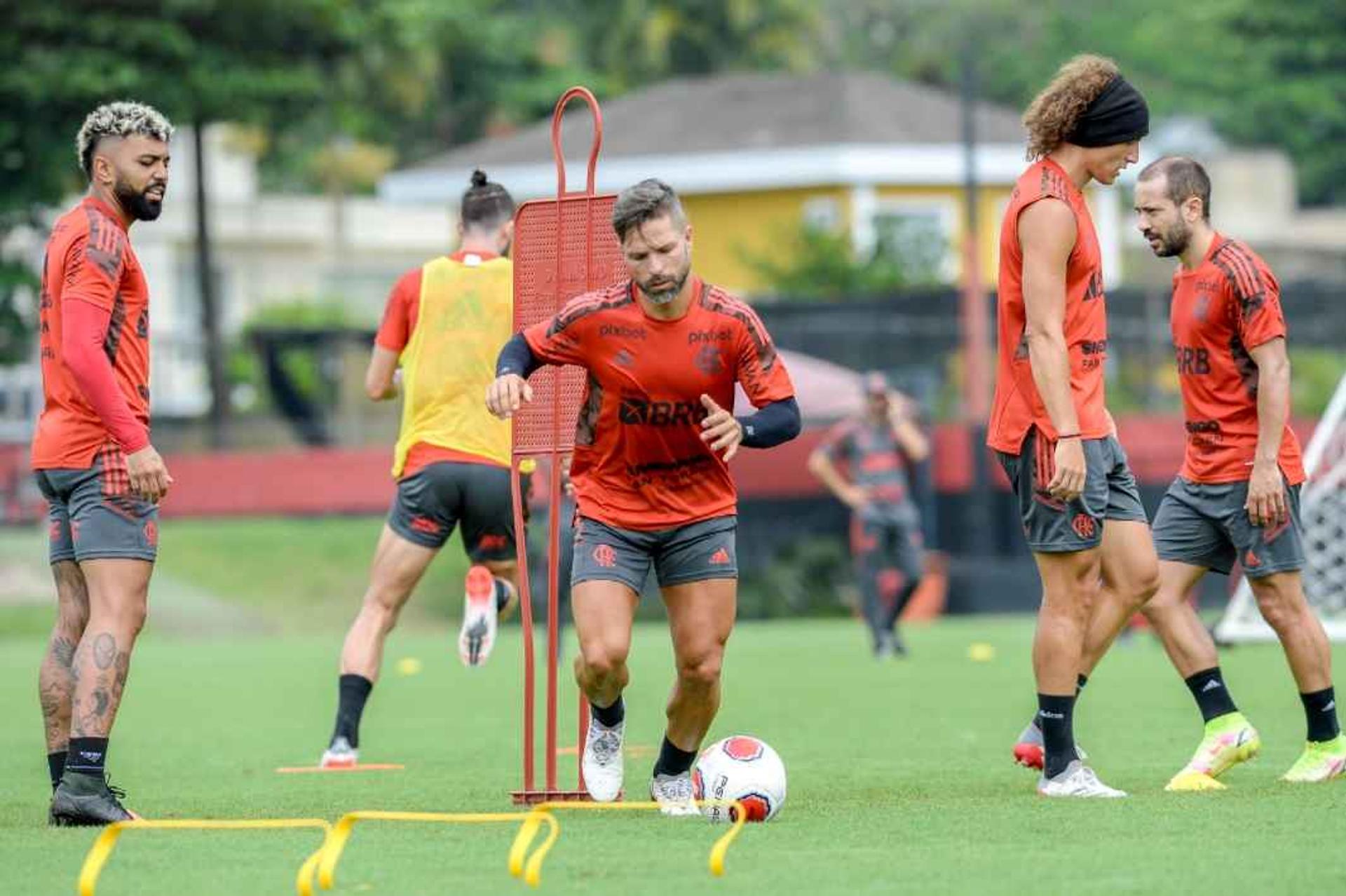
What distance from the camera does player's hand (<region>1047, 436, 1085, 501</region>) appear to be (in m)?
A: 7.92

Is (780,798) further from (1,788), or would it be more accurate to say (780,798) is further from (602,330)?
(1,788)

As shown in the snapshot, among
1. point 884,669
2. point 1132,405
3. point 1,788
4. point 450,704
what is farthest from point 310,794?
point 1132,405

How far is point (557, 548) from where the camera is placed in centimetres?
847

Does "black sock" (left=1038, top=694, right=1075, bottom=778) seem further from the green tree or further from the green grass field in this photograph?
the green tree

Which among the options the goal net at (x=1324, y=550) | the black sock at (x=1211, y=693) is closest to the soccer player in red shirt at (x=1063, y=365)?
the black sock at (x=1211, y=693)

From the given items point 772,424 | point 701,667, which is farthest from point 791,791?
point 772,424

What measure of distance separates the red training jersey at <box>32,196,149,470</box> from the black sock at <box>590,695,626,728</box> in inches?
71.0

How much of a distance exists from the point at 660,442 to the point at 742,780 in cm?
114

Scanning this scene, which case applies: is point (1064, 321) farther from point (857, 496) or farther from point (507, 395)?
point (857, 496)

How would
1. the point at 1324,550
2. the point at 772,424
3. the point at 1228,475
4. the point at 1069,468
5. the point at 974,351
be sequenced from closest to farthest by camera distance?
the point at 772,424 < the point at 1069,468 < the point at 1228,475 < the point at 1324,550 < the point at 974,351

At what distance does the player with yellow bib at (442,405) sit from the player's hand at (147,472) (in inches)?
97.3

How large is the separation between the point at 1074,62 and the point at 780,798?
274 cm

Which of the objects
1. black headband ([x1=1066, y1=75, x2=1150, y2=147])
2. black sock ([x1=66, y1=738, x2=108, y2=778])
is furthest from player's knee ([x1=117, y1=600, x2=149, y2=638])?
black headband ([x1=1066, y1=75, x2=1150, y2=147])

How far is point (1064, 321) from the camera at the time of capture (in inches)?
319
